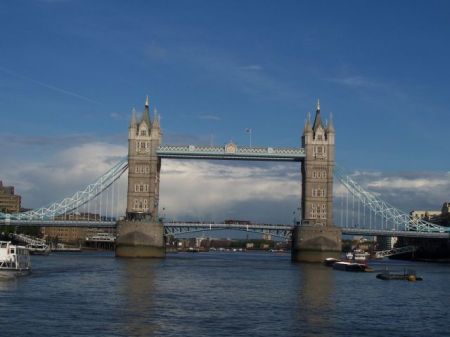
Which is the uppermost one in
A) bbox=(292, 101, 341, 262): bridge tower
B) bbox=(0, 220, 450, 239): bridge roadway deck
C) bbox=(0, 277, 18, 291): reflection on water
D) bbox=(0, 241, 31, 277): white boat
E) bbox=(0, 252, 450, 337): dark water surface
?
bbox=(292, 101, 341, 262): bridge tower

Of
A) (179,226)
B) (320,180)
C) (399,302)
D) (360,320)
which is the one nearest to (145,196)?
(179,226)

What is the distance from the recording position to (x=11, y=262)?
5600 cm

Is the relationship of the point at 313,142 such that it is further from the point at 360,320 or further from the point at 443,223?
the point at 360,320

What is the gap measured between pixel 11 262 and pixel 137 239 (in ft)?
148

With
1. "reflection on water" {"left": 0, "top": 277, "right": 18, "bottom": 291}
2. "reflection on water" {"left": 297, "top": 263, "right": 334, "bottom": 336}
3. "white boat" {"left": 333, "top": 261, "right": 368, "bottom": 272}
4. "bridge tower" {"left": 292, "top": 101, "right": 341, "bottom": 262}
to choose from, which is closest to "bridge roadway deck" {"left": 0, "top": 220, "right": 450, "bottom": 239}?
"bridge tower" {"left": 292, "top": 101, "right": 341, "bottom": 262}

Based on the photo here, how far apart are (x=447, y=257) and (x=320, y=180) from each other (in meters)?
30.0

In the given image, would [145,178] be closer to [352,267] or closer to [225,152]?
[225,152]

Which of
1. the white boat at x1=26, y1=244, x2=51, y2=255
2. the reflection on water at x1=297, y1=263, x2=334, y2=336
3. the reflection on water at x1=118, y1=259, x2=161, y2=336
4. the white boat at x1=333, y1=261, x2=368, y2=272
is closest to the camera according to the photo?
the reflection on water at x1=118, y1=259, x2=161, y2=336

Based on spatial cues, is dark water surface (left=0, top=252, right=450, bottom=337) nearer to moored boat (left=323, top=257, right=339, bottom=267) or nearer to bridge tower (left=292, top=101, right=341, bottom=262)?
moored boat (left=323, top=257, right=339, bottom=267)

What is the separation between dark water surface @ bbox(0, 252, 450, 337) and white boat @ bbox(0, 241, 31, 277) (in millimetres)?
1112

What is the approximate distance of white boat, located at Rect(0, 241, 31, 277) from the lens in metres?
54.4

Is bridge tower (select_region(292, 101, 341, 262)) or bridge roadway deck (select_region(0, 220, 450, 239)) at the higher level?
bridge tower (select_region(292, 101, 341, 262))

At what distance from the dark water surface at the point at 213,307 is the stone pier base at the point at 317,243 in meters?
42.7

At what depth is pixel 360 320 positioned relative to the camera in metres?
35.6
